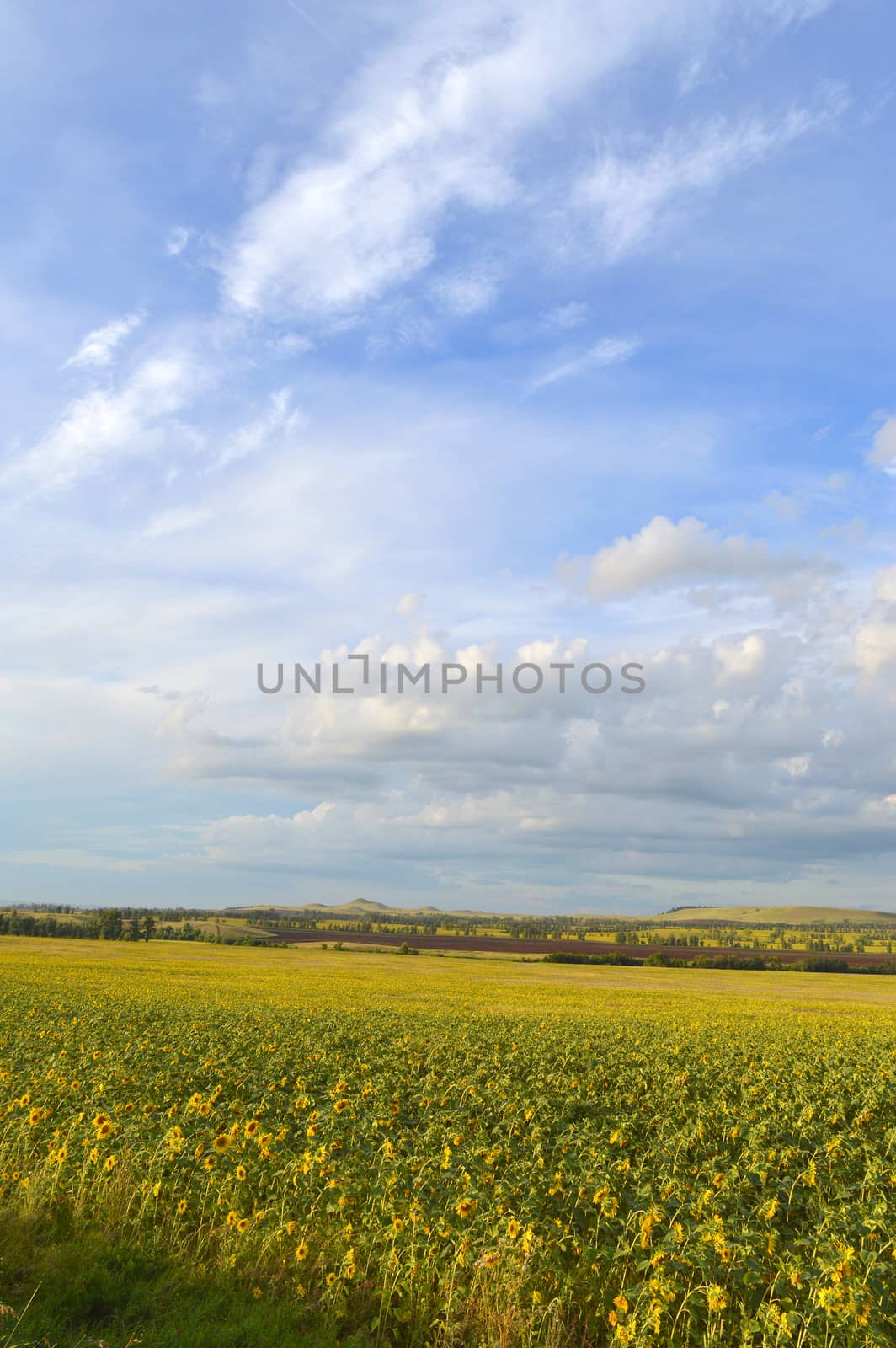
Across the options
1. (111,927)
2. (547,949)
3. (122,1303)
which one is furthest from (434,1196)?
(111,927)

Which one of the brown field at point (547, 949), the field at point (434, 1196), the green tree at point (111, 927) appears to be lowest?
the brown field at point (547, 949)

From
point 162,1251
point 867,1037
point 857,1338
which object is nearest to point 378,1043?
point 162,1251

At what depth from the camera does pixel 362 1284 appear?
7.71 metres

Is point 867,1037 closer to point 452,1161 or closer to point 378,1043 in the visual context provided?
Answer: point 378,1043

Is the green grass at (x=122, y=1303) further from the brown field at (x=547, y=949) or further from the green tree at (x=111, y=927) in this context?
the green tree at (x=111, y=927)

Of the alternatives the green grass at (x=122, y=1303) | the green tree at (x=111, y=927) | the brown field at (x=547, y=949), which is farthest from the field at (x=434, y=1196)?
the green tree at (x=111, y=927)

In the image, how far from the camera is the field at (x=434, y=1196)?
706 cm

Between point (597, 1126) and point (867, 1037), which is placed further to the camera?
point (867, 1037)

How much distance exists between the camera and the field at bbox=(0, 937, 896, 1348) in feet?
23.2

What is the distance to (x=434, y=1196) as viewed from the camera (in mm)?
9008

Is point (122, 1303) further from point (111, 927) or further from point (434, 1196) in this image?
point (111, 927)

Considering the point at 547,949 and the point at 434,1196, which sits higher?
the point at 434,1196

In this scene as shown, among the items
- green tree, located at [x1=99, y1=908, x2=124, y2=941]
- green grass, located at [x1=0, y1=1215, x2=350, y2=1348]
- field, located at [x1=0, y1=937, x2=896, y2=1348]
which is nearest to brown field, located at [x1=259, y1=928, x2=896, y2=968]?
green tree, located at [x1=99, y1=908, x2=124, y2=941]

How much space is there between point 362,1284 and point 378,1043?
11.6 m
